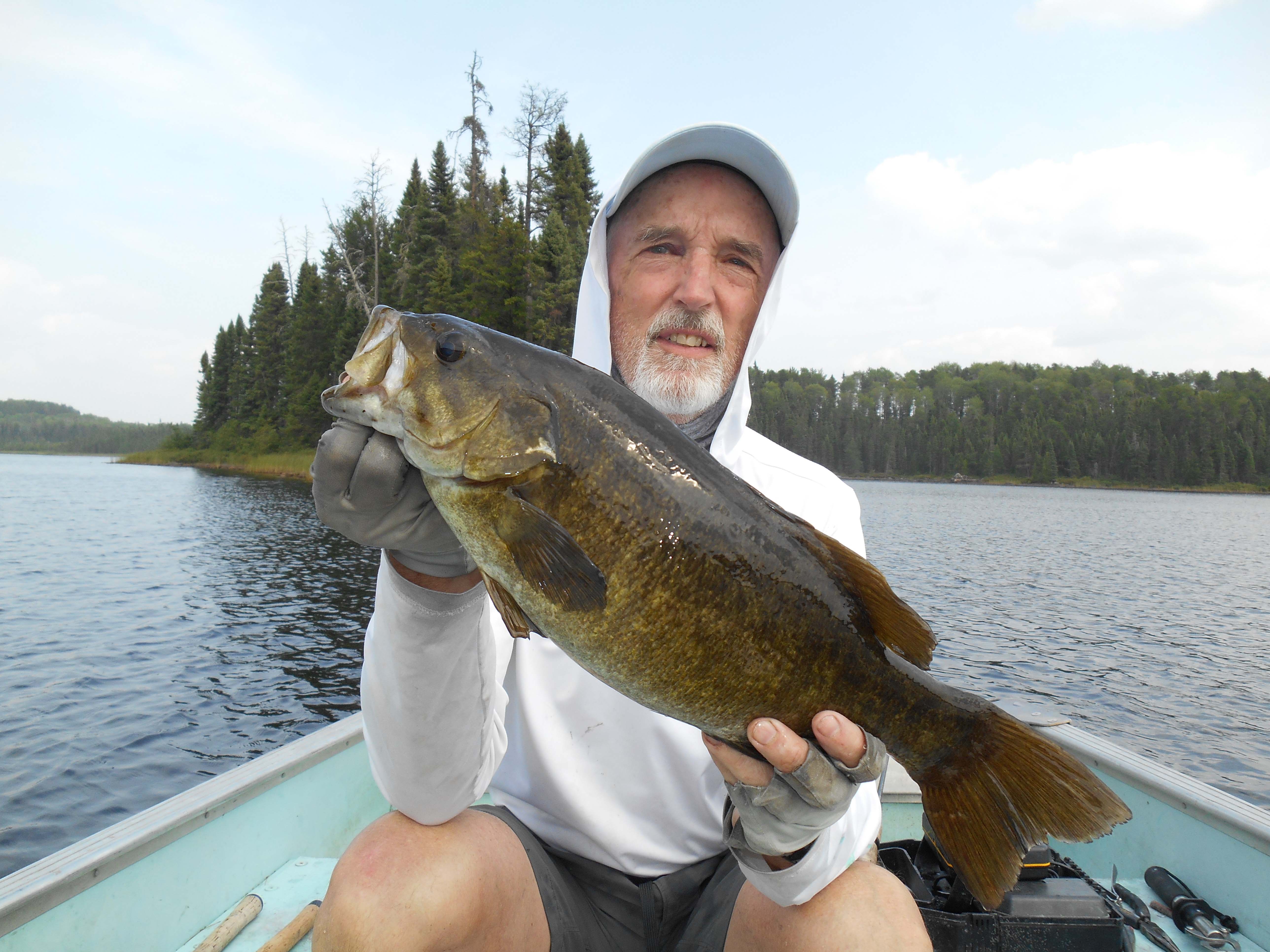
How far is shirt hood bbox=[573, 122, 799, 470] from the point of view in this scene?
3.22 m

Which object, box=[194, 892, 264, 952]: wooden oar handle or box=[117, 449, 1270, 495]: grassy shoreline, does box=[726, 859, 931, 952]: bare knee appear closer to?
box=[194, 892, 264, 952]: wooden oar handle

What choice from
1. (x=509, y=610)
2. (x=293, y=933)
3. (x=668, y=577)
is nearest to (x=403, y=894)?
(x=509, y=610)

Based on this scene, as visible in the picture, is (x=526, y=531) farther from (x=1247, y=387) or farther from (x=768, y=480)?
(x=1247, y=387)

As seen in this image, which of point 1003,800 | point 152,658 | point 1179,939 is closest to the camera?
point 1003,800

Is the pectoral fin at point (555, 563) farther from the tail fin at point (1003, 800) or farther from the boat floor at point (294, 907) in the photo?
the boat floor at point (294, 907)

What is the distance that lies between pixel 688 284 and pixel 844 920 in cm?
240

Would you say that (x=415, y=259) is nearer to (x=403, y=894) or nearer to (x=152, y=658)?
(x=152, y=658)

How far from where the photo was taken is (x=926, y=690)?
6.78 ft

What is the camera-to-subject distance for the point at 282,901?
148 inches

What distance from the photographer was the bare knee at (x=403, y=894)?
2.02 m

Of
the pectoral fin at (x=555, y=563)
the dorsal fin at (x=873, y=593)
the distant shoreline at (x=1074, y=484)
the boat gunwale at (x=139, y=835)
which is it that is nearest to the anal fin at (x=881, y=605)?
the dorsal fin at (x=873, y=593)

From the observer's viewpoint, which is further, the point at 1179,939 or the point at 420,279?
the point at 420,279

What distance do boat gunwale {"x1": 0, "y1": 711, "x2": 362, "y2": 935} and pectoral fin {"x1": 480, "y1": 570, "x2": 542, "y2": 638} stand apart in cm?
221

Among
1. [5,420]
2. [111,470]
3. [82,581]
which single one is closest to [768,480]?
[82,581]
